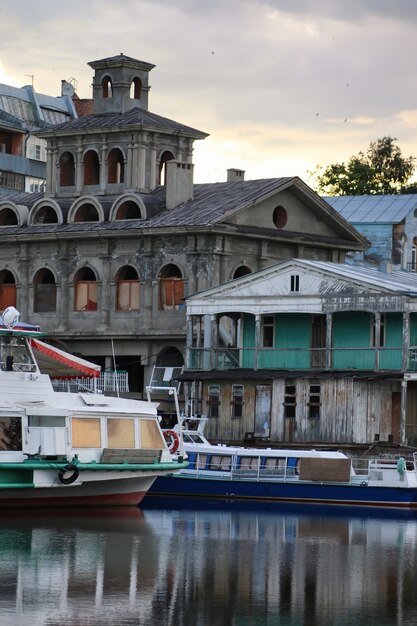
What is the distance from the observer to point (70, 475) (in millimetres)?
44750

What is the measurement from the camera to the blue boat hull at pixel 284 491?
51844mm

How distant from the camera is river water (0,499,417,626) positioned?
29766 mm

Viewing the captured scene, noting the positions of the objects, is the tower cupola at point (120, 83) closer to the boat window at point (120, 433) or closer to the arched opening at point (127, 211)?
the arched opening at point (127, 211)

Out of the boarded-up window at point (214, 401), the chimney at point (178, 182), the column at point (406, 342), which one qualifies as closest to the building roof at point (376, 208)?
the chimney at point (178, 182)

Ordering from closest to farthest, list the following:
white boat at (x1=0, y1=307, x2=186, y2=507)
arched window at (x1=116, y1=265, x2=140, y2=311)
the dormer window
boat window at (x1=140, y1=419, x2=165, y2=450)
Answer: white boat at (x1=0, y1=307, x2=186, y2=507), boat window at (x1=140, y1=419, x2=165, y2=450), the dormer window, arched window at (x1=116, y1=265, x2=140, y2=311)

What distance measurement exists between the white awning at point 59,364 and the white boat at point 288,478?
9.31ft

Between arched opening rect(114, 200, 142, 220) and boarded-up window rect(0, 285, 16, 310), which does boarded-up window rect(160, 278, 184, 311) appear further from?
boarded-up window rect(0, 285, 16, 310)

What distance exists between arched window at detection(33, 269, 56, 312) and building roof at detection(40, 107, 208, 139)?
21.2 ft

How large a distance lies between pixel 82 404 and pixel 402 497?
11607 mm

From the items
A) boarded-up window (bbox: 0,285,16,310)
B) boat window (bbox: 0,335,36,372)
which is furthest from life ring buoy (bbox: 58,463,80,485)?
boarded-up window (bbox: 0,285,16,310)

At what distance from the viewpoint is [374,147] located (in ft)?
351

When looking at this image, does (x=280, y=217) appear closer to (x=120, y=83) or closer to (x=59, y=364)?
(x=120, y=83)

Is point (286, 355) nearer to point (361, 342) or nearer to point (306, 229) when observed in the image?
point (361, 342)

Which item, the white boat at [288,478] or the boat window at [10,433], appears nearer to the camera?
the boat window at [10,433]
